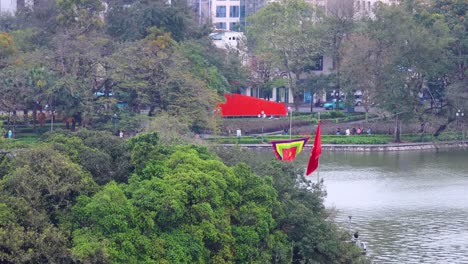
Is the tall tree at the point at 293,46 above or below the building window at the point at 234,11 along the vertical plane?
below

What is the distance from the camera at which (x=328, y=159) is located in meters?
45.2

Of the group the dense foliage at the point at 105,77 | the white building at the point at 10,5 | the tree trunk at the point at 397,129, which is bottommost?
the tree trunk at the point at 397,129

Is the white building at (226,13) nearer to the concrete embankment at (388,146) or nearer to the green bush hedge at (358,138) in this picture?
the green bush hedge at (358,138)

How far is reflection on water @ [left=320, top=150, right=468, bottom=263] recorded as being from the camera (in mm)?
28203

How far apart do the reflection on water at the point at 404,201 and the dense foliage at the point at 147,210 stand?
125 inches

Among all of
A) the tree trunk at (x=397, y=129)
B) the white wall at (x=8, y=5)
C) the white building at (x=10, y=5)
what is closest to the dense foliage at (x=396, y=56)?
the tree trunk at (x=397, y=129)

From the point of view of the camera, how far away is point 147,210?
855 inches

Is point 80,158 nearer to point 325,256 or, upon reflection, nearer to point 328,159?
point 325,256

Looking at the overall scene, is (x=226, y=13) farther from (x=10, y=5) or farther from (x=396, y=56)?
(x=396, y=56)

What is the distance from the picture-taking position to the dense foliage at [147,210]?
66.7 feet

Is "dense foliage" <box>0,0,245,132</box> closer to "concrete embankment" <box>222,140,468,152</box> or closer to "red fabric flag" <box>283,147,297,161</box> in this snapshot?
"concrete embankment" <box>222,140,468,152</box>

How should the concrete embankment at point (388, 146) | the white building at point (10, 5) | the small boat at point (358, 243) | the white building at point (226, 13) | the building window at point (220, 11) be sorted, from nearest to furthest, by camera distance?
the small boat at point (358, 243)
the concrete embankment at point (388, 146)
the white building at point (10, 5)
the white building at point (226, 13)
the building window at point (220, 11)

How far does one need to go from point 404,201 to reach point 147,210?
50.2ft

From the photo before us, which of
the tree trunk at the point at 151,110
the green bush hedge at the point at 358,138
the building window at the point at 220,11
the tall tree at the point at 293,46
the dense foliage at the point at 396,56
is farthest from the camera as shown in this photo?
the building window at the point at 220,11
